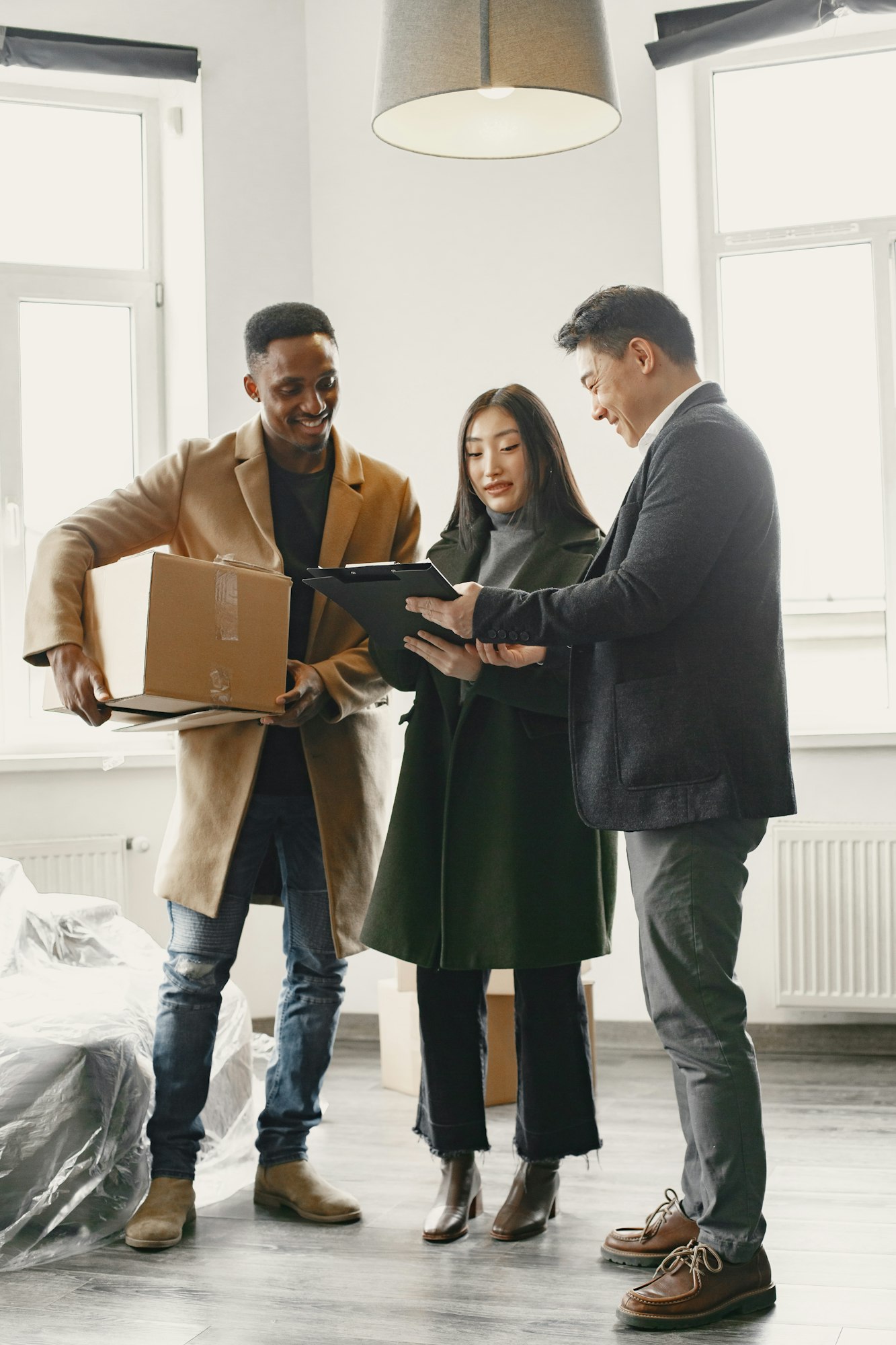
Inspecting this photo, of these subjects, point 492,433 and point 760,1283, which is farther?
point 492,433

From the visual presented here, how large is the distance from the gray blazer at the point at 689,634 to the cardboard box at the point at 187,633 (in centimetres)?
43

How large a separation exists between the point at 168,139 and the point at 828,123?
193 cm

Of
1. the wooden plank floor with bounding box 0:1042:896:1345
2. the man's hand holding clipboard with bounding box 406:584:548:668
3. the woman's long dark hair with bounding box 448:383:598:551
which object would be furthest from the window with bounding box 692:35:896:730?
the man's hand holding clipboard with bounding box 406:584:548:668

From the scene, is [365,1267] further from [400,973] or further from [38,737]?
[38,737]

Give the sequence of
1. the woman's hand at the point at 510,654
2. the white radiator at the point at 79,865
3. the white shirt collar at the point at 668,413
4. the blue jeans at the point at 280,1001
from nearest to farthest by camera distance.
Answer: the white shirt collar at the point at 668,413
the woman's hand at the point at 510,654
the blue jeans at the point at 280,1001
the white radiator at the point at 79,865

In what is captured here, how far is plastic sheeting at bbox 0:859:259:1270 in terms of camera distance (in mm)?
2107

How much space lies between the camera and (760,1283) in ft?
6.00

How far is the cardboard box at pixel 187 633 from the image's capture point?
194cm

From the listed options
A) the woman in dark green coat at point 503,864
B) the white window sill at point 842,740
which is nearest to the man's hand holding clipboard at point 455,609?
the woman in dark green coat at point 503,864

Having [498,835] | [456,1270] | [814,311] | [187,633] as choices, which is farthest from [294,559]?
[814,311]

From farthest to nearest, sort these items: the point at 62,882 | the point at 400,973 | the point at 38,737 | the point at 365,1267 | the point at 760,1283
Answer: the point at 38,737, the point at 62,882, the point at 400,973, the point at 365,1267, the point at 760,1283

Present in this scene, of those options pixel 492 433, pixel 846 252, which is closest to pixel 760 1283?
pixel 492 433

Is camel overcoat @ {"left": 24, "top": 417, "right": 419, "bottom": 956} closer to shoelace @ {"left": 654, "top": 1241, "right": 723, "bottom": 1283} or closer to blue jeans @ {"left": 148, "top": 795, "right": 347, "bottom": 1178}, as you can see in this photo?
blue jeans @ {"left": 148, "top": 795, "right": 347, "bottom": 1178}

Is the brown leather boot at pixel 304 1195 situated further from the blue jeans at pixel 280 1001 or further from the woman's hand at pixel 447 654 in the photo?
A: the woman's hand at pixel 447 654
